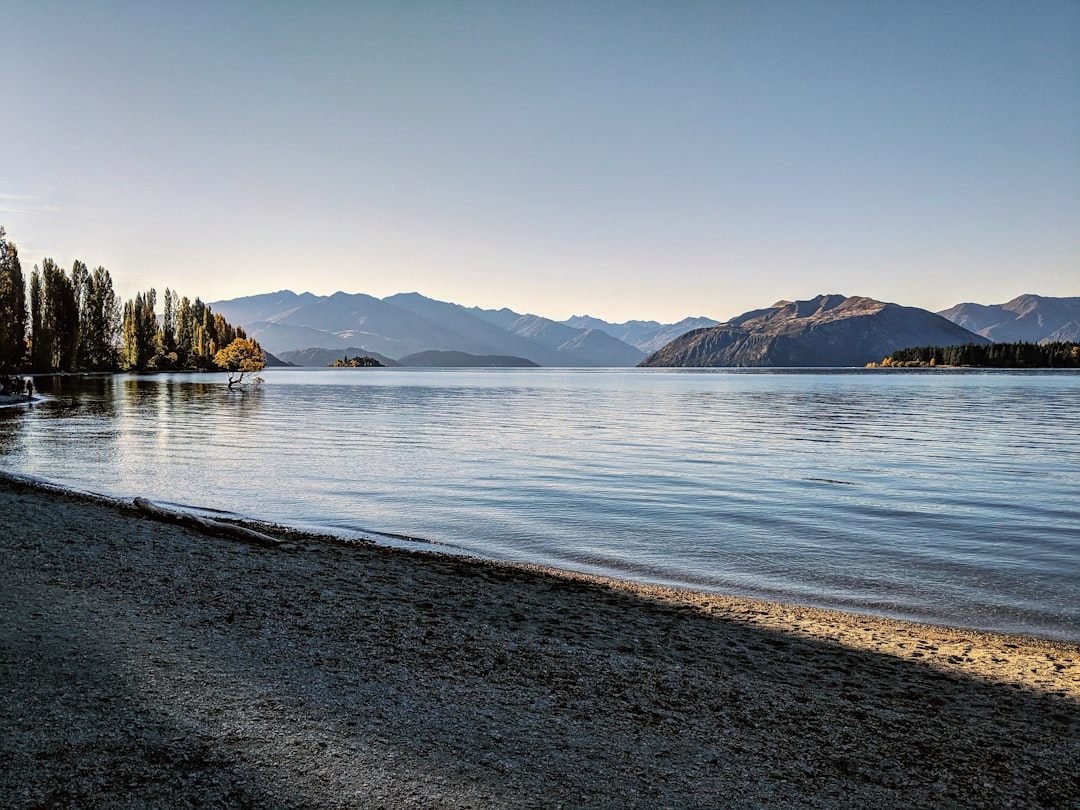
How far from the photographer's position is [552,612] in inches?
460

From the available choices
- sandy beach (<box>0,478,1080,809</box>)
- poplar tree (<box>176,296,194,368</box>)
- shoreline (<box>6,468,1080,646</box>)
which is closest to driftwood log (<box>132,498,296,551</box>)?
shoreline (<box>6,468,1080,646</box>)

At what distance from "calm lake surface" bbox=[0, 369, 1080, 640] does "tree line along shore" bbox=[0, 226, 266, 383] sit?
7094 cm

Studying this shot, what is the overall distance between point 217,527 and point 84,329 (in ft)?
541

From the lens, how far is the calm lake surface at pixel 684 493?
15391 mm

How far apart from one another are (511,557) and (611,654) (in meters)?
7.19

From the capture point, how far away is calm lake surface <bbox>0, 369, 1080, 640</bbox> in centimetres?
1539

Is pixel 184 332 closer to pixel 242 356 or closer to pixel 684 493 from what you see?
pixel 242 356

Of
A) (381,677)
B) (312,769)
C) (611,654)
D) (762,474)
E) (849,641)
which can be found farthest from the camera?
(762,474)

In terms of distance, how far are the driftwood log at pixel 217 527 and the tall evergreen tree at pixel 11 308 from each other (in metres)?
93.9

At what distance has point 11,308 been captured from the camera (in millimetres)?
101312

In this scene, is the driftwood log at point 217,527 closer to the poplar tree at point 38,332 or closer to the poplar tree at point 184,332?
the poplar tree at point 38,332

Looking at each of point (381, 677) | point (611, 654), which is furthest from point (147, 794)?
point (611, 654)

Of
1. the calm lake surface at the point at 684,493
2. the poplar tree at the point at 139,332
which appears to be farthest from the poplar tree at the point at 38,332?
the calm lake surface at the point at 684,493

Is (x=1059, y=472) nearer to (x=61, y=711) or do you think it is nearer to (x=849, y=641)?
(x=849, y=641)
